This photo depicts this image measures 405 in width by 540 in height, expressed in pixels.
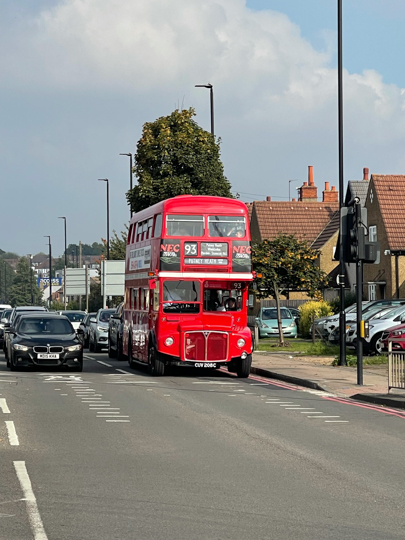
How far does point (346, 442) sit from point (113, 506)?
4.91 metres

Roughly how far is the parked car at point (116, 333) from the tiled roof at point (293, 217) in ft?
109

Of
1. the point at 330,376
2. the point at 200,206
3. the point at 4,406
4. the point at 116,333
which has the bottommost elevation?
the point at 4,406

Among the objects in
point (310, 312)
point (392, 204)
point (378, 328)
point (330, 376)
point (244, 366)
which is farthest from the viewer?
point (392, 204)

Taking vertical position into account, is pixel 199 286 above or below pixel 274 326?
above

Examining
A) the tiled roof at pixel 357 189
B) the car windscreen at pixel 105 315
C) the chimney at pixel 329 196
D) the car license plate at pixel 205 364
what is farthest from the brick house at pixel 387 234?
the car license plate at pixel 205 364

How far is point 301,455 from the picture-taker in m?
11.1

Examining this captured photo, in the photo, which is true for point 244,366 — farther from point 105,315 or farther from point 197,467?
point 105,315

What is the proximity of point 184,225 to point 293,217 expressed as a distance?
44341mm

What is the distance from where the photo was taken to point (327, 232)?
207 ft

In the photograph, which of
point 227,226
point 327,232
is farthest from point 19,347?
point 327,232

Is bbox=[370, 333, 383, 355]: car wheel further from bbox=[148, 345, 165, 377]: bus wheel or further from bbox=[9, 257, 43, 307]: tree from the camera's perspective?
bbox=[9, 257, 43, 307]: tree

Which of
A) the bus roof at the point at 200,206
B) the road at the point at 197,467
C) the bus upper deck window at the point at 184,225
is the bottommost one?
the road at the point at 197,467

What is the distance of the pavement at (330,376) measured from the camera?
17698 mm

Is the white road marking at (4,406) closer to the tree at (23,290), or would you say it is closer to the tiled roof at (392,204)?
the tiled roof at (392,204)
